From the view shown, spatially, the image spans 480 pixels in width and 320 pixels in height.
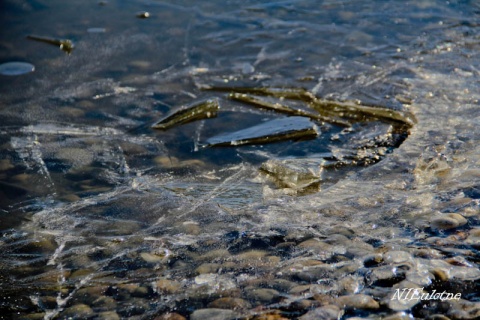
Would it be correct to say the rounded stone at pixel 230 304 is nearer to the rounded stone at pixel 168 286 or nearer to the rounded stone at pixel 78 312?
the rounded stone at pixel 168 286

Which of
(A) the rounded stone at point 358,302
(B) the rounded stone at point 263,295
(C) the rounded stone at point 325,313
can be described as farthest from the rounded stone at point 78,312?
(A) the rounded stone at point 358,302

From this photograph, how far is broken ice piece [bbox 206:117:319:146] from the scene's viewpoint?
134 inches

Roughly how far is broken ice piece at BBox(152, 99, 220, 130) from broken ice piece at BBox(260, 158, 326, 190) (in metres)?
0.68

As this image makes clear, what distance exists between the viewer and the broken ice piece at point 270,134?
3.41 metres

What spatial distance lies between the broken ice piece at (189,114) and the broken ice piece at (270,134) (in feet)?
0.88

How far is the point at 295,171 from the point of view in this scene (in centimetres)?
304

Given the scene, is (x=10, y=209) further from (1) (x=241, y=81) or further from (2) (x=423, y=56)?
(2) (x=423, y=56)

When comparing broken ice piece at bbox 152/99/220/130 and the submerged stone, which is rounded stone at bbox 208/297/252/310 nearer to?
broken ice piece at bbox 152/99/220/130

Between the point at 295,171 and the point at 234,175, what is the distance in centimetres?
30

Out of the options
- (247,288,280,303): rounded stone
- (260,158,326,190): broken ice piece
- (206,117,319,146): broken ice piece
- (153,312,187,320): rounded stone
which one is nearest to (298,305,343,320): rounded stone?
(247,288,280,303): rounded stone

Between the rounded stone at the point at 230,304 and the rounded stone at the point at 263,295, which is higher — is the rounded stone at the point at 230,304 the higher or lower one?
the lower one

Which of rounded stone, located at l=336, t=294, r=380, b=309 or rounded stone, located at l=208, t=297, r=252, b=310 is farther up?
rounded stone, located at l=336, t=294, r=380, b=309

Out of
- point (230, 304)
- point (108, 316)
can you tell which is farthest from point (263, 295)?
point (108, 316)

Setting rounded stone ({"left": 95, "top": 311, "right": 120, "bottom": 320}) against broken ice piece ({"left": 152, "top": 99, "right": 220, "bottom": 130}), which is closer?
rounded stone ({"left": 95, "top": 311, "right": 120, "bottom": 320})
